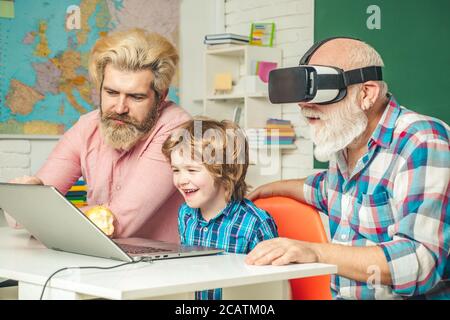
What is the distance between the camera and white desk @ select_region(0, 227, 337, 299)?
4.22 feet

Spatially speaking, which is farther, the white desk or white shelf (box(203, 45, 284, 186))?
white shelf (box(203, 45, 284, 186))

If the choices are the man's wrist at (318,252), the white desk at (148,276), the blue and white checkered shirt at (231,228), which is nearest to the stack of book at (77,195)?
the blue and white checkered shirt at (231,228)

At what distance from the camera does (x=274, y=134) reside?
4.59m

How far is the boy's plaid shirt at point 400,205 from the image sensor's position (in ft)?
5.32

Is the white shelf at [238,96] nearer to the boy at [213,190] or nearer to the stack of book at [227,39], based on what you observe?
the stack of book at [227,39]

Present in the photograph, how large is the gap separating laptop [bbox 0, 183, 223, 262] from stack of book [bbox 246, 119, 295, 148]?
2.76 meters

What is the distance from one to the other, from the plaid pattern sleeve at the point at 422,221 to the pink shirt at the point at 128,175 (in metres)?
0.79

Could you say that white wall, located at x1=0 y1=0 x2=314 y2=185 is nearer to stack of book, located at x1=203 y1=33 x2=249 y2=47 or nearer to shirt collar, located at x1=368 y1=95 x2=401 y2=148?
stack of book, located at x1=203 y1=33 x2=249 y2=47

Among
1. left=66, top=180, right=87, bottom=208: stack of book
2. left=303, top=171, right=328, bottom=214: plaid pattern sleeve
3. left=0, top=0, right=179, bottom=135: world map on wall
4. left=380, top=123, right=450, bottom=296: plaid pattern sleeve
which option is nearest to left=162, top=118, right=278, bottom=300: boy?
left=303, top=171, right=328, bottom=214: plaid pattern sleeve

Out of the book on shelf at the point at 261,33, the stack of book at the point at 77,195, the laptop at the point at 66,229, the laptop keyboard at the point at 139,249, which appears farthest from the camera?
the book on shelf at the point at 261,33

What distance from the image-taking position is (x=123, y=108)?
7.51ft

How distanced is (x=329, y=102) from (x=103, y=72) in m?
0.85

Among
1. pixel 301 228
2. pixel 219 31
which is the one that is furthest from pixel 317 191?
pixel 219 31
